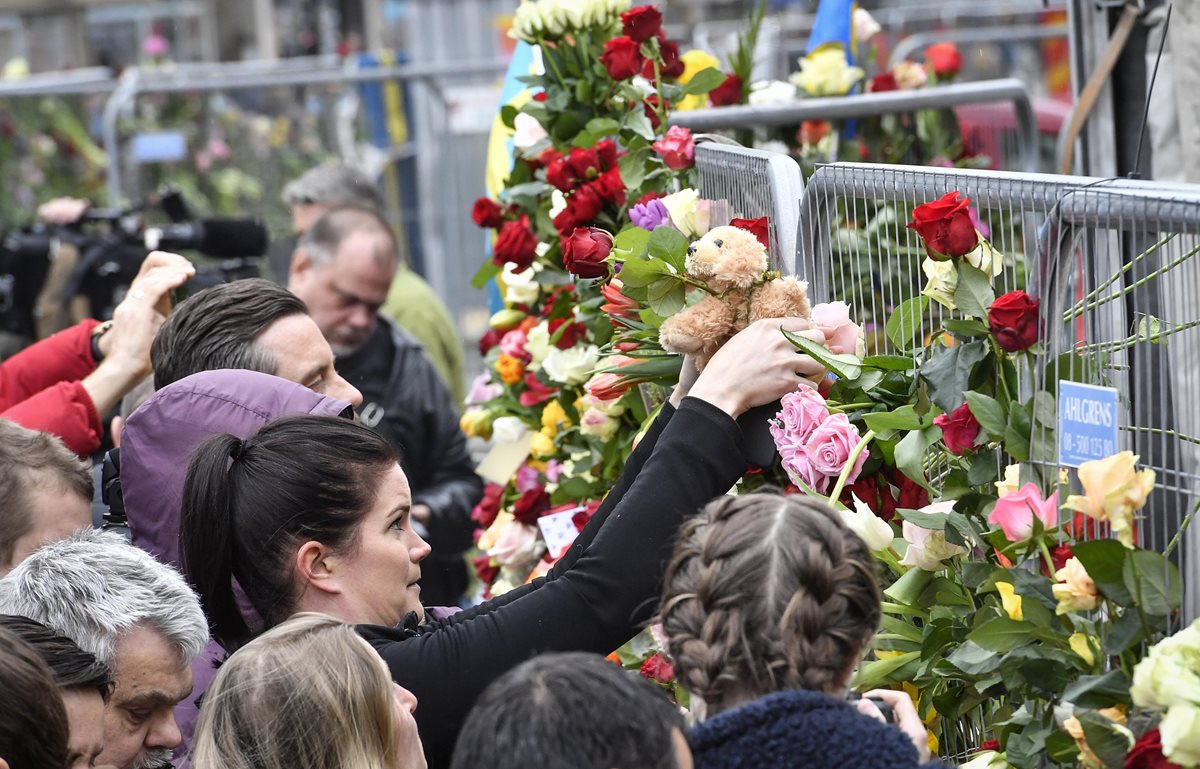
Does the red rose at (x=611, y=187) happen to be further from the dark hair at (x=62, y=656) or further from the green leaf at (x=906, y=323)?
the dark hair at (x=62, y=656)

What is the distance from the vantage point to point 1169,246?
148 cm

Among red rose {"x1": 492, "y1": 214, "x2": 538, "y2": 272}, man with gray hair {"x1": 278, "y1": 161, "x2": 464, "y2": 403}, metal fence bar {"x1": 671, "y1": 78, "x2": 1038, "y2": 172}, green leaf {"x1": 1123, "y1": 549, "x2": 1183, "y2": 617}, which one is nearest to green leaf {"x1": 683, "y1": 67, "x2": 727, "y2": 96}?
metal fence bar {"x1": 671, "y1": 78, "x2": 1038, "y2": 172}

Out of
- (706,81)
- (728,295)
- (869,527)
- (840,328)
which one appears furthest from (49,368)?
(869,527)

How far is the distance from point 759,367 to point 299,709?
70 cm

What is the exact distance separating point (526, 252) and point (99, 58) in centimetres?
1547

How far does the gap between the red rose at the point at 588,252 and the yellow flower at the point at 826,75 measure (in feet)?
5.68

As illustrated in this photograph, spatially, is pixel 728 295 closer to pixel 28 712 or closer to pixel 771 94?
pixel 28 712

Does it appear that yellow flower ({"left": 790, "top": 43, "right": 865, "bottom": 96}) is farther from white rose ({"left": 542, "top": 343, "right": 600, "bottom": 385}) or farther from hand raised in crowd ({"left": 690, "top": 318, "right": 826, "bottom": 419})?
hand raised in crowd ({"left": 690, "top": 318, "right": 826, "bottom": 419})

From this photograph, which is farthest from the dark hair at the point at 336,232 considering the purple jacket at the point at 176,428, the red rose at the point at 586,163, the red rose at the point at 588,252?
the red rose at the point at 588,252

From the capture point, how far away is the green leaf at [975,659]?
159 centimetres

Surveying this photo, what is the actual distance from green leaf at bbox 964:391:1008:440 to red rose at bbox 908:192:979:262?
17cm

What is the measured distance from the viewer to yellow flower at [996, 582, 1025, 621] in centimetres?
159

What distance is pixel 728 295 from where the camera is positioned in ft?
6.34

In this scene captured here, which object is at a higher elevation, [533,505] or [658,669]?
[533,505]
